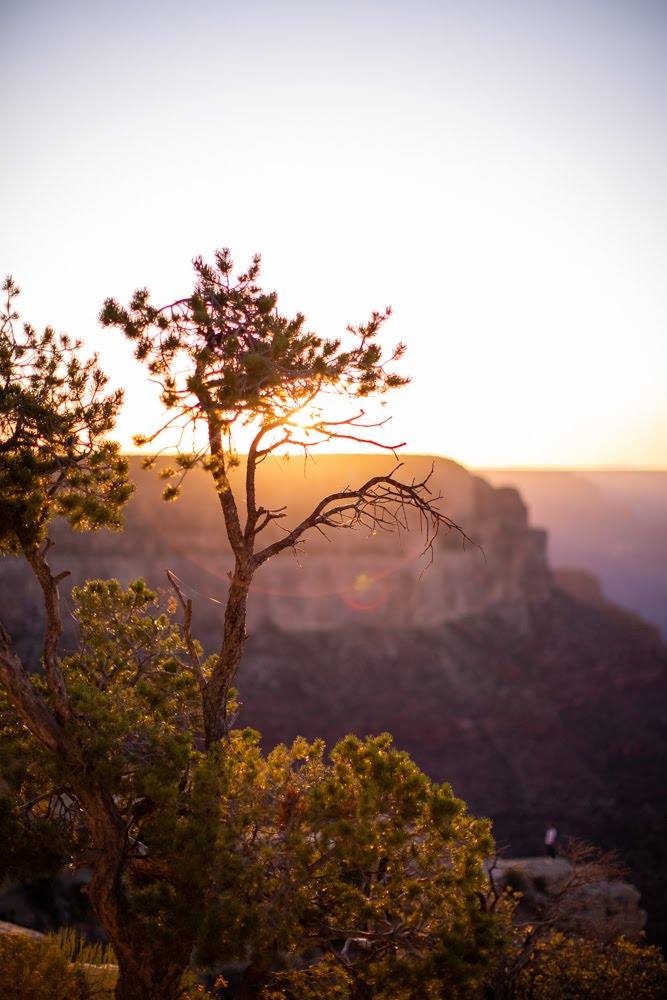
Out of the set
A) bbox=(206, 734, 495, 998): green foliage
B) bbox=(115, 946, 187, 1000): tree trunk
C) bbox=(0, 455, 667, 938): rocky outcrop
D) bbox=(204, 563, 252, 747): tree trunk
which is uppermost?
bbox=(204, 563, 252, 747): tree trunk

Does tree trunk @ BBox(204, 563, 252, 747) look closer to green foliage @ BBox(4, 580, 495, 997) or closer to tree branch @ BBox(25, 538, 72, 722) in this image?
green foliage @ BBox(4, 580, 495, 997)

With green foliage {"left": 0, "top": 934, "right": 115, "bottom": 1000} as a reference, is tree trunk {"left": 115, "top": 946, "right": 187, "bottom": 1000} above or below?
above

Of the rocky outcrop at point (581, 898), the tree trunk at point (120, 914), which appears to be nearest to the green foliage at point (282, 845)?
the tree trunk at point (120, 914)

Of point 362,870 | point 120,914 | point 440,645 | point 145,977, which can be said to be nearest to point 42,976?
point 145,977

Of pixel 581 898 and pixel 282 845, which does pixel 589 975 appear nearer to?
pixel 581 898

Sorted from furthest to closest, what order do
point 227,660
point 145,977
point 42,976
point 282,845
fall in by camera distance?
point 42,976, point 227,660, point 145,977, point 282,845

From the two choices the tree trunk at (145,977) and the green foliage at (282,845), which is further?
the tree trunk at (145,977)

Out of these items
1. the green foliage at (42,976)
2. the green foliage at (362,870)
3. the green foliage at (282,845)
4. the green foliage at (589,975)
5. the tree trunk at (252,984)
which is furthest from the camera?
the green foliage at (589,975)

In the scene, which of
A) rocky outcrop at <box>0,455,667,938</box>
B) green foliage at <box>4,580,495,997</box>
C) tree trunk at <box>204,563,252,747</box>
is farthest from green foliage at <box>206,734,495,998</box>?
rocky outcrop at <box>0,455,667,938</box>

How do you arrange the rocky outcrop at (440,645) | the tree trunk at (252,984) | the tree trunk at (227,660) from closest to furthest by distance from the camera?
the tree trunk at (252,984)
the tree trunk at (227,660)
the rocky outcrop at (440,645)

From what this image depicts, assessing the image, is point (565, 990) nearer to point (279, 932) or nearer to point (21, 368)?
point (279, 932)

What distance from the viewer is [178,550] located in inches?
2857

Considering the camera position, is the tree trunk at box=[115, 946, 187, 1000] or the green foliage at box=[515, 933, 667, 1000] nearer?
the tree trunk at box=[115, 946, 187, 1000]

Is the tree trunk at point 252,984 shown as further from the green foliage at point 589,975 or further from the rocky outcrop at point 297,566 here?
the rocky outcrop at point 297,566
